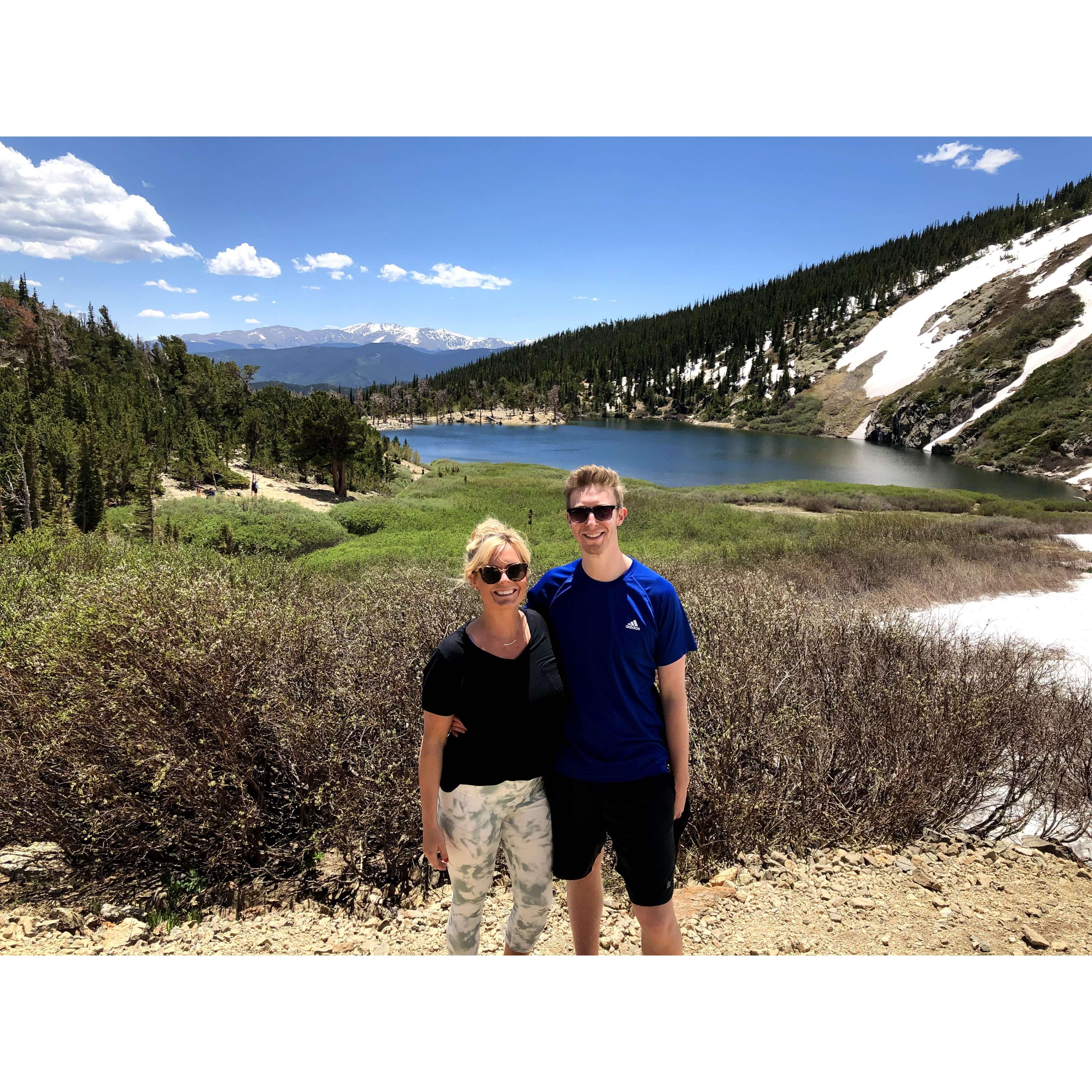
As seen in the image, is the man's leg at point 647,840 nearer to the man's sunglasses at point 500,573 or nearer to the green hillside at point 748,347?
the man's sunglasses at point 500,573

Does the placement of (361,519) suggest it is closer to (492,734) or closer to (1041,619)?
(1041,619)

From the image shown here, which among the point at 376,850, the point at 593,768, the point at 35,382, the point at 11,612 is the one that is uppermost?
the point at 35,382

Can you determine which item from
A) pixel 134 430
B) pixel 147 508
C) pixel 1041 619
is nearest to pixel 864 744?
pixel 1041 619

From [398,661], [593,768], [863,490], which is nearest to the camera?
[593,768]

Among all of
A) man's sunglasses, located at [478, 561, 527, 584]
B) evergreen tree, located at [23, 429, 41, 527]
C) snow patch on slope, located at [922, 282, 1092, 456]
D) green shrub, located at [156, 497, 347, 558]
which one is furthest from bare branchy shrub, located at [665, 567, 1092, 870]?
snow patch on slope, located at [922, 282, 1092, 456]

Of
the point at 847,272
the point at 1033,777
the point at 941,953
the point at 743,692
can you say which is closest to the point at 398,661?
the point at 743,692

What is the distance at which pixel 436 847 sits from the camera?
2125 mm

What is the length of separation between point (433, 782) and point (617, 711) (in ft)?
2.33

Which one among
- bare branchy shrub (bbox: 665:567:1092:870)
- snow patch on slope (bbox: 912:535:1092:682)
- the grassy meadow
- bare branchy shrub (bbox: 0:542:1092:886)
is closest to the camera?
bare branchy shrub (bbox: 0:542:1092:886)

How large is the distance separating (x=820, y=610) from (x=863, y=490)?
28536 millimetres

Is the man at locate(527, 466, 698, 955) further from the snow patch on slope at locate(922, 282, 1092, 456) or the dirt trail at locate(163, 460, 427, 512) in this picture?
the snow patch on slope at locate(922, 282, 1092, 456)

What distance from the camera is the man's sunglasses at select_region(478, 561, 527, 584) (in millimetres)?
1952

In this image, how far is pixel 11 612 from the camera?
16.3 ft

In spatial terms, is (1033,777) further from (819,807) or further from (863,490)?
(863,490)
